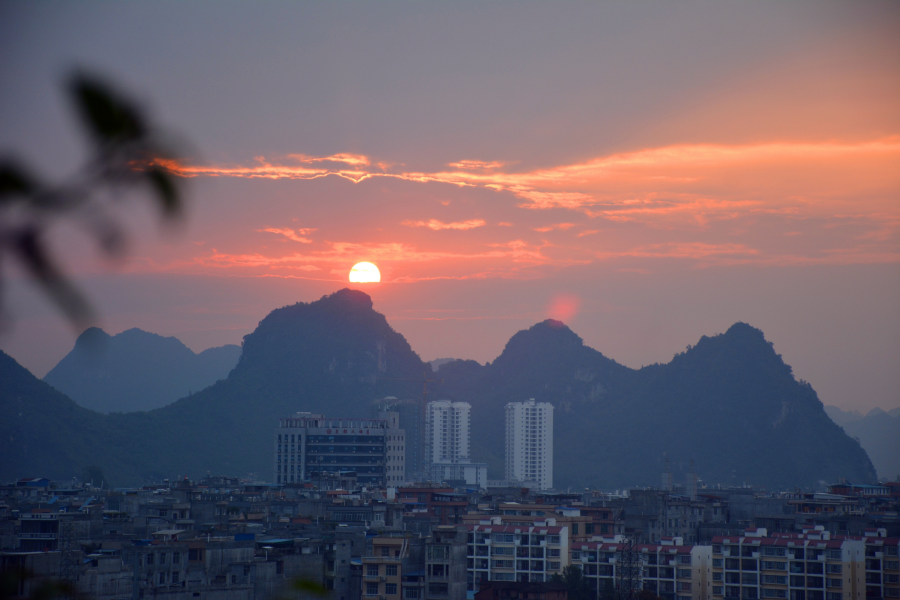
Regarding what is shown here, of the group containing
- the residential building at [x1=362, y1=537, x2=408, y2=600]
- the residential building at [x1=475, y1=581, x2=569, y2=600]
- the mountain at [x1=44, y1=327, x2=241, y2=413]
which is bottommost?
the residential building at [x1=475, y1=581, x2=569, y2=600]

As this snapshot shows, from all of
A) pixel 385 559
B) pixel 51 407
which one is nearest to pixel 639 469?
pixel 51 407

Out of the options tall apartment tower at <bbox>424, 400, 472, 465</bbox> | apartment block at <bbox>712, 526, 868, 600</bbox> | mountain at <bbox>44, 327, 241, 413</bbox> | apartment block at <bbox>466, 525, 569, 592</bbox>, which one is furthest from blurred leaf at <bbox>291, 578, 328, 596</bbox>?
mountain at <bbox>44, 327, 241, 413</bbox>

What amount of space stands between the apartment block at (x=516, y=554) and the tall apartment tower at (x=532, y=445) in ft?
240

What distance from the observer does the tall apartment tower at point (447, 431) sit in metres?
112

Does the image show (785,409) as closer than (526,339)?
Yes

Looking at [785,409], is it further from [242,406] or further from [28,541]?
[28,541]

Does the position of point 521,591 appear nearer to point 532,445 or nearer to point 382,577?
point 382,577

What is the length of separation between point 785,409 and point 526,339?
1597 inches

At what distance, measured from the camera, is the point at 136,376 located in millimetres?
176125

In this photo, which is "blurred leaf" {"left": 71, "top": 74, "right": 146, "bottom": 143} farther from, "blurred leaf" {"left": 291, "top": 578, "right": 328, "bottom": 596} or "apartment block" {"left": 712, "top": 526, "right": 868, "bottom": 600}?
"apartment block" {"left": 712, "top": 526, "right": 868, "bottom": 600}

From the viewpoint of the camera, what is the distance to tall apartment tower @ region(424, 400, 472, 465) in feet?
366

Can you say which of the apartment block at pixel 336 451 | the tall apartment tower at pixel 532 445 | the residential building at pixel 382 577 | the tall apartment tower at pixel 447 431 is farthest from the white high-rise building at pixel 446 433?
the residential building at pixel 382 577

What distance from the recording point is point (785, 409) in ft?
448

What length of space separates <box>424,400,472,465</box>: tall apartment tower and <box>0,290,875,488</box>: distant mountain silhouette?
497 inches
